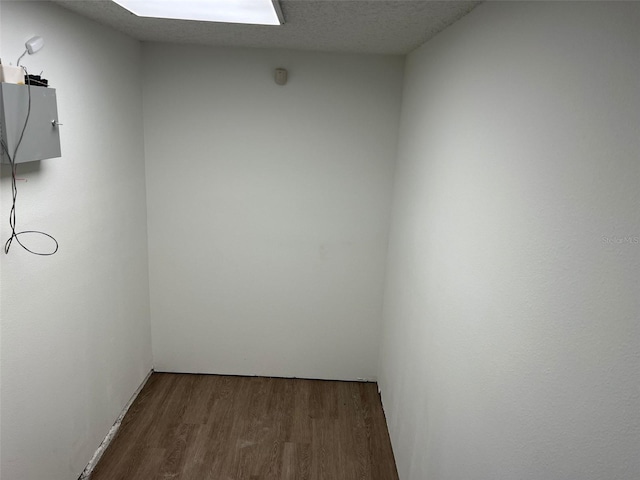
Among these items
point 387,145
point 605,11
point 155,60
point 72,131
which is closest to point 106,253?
point 72,131

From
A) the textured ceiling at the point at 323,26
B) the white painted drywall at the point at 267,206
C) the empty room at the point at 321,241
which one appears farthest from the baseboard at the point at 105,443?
the textured ceiling at the point at 323,26

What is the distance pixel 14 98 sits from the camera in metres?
1.62

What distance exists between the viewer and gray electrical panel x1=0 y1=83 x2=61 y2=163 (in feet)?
5.21

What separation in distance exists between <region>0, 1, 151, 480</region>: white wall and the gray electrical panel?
0.12m

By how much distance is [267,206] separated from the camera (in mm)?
3221

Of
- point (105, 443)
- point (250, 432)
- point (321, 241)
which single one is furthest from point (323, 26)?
point (105, 443)

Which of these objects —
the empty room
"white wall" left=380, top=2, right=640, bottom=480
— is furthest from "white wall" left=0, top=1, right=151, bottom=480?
"white wall" left=380, top=2, right=640, bottom=480

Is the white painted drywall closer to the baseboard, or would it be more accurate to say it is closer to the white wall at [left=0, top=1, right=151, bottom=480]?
the white wall at [left=0, top=1, right=151, bottom=480]

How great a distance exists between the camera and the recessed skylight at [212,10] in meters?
1.82

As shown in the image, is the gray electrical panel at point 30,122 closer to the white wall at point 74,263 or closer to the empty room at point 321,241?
the empty room at point 321,241

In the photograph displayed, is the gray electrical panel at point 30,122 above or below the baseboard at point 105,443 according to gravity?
above

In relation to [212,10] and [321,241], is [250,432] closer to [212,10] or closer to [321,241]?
[321,241]

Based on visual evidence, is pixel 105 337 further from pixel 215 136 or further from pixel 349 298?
pixel 349 298

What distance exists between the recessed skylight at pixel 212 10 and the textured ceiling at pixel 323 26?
7 cm
